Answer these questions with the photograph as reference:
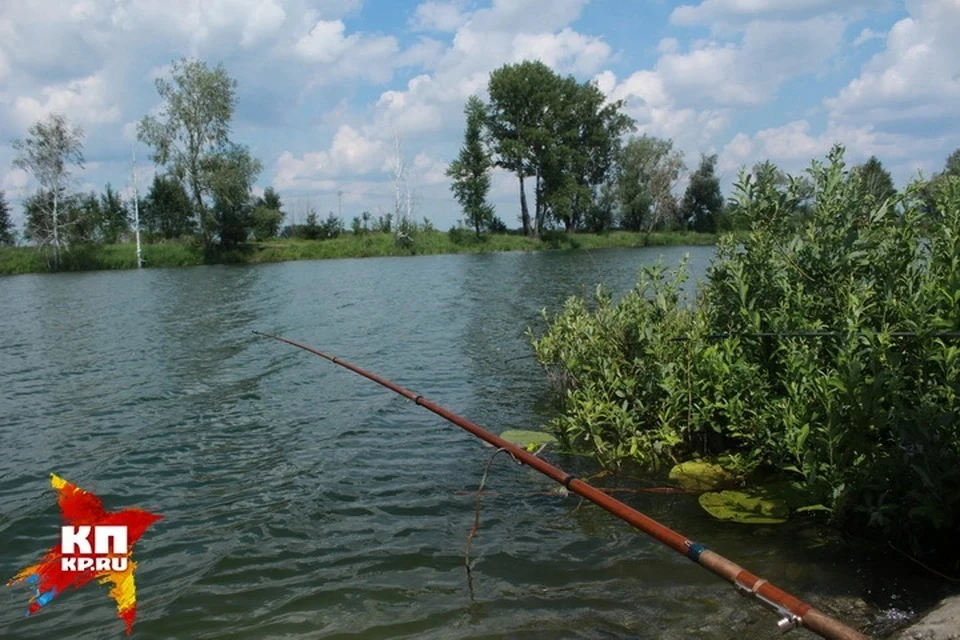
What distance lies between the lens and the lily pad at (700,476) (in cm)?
843

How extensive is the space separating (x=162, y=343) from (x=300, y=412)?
31.9 ft

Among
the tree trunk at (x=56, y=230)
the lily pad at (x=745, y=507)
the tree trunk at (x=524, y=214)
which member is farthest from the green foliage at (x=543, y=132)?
the lily pad at (x=745, y=507)

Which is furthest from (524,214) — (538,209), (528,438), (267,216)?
(528,438)

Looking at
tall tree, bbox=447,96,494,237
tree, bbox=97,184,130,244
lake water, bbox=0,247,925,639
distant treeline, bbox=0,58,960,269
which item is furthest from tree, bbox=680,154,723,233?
lake water, bbox=0,247,925,639

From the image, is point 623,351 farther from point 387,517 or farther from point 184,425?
point 184,425

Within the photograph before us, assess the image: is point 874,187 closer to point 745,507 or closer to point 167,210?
point 745,507

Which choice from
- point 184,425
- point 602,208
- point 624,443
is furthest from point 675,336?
point 602,208

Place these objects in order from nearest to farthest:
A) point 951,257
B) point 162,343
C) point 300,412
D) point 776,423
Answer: point 951,257 → point 776,423 → point 300,412 → point 162,343

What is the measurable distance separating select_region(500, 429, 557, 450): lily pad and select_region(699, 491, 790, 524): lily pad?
2779 mm

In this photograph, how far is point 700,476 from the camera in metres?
8.62

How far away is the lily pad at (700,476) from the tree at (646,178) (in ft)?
289

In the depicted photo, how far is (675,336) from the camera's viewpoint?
9.30 m

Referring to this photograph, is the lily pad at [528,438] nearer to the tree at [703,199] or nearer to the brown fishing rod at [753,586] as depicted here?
the brown fishing rod at [753,586]

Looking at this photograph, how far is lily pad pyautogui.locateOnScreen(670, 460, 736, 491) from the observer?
8.43 metres
